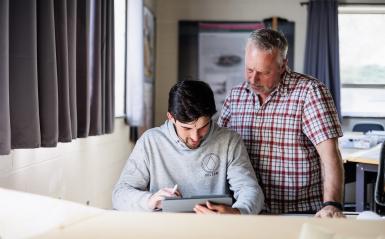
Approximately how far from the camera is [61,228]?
0.57 m

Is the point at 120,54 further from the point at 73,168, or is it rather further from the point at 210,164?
the point at 210,164

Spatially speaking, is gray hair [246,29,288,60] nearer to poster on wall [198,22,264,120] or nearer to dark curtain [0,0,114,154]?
dark curtain [0,0,114,154]

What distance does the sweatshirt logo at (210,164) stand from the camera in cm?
144

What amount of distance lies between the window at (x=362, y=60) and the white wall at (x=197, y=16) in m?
Result: 0.51

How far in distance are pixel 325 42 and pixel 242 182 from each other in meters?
3.86

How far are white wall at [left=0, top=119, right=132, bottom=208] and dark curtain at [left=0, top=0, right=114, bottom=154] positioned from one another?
142mm

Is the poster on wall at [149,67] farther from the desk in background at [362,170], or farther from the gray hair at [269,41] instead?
the gray hair at [269,41]

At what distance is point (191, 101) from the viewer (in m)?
1.35

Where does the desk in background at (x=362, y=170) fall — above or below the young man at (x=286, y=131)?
below

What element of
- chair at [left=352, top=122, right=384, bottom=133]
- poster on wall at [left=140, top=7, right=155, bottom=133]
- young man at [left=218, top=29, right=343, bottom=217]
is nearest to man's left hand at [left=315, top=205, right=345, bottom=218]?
young man at [left=218, top=29, right=343, bottom=217]

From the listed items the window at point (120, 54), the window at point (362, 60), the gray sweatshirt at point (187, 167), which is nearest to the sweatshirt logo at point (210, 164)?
the gray sweatshirt at point (187, 167)

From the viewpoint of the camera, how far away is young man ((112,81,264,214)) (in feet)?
4.47

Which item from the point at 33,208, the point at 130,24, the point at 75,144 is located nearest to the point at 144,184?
the point at 33,208

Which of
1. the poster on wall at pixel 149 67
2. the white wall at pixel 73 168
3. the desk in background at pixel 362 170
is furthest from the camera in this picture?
the poster on wall at pixel 149 67
